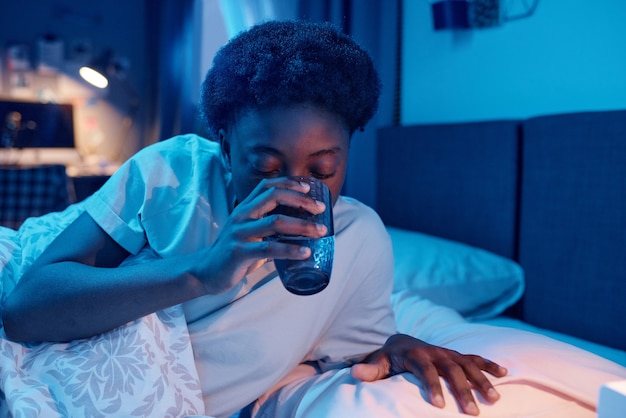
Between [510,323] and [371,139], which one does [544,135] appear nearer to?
[510,323]

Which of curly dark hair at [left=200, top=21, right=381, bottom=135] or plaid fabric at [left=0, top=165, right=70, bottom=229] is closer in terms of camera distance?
curly dark hair at [left=200, top=21, right=381, bottom=135]

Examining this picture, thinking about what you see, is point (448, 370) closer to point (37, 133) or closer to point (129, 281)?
point (129, 281)

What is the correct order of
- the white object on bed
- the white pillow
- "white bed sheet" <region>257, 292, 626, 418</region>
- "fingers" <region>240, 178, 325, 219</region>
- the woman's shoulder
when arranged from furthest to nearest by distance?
the white pillow, the woman's shoulder, "white bed sheet" <region>257, 292, 626, 418</region>, "fingers" <region>240, 178, 325, 219</region>, the white object on bed

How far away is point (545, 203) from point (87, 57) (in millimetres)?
3500

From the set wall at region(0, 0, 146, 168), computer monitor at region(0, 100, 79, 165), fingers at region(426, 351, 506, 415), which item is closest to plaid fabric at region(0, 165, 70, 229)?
computer monitor at region(0, 100, 79, 165)

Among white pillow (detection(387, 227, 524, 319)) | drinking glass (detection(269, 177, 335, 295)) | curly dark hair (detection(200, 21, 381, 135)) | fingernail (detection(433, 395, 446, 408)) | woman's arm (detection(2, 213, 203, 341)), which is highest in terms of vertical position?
curly dark hair (detection(200, 21, 381, 135))

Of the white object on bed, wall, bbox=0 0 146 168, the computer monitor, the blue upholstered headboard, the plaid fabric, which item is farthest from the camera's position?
wall, bbox=0 0 146 168

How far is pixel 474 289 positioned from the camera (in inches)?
64.4

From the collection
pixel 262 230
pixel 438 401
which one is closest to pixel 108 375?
pixel 262 230

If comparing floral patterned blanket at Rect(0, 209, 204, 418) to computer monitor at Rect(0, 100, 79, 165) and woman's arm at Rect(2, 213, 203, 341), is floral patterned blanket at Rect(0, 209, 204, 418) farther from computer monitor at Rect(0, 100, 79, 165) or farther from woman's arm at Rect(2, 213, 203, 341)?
computer monitor at Rect(0, 100, 79, 165)

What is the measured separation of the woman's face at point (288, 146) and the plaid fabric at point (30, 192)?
209cm

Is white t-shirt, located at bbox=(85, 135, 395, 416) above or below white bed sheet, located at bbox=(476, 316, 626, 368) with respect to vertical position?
above

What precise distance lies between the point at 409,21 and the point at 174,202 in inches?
76.7

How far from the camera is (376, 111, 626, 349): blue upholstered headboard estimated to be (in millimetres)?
1430
